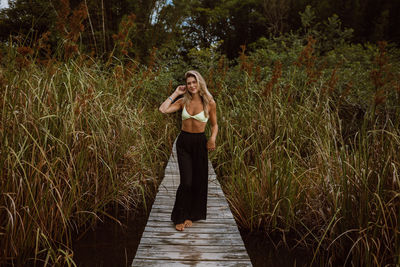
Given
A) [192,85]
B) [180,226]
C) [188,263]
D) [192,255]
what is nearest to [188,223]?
[180,226]

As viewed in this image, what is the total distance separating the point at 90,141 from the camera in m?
3.19

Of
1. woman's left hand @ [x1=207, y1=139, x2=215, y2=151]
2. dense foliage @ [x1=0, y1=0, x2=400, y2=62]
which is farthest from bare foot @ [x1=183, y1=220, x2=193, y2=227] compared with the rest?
dense foliage @ [x1=0, y1=0, x2=400, y2=62]

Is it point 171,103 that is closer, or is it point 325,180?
point 171,103

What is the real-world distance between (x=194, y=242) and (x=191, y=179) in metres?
0.66

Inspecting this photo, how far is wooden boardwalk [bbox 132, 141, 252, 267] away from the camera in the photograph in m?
2.46

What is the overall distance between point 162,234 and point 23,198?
4.20 feet

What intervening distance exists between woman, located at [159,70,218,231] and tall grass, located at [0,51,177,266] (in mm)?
738

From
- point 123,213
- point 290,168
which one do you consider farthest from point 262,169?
point 123,213

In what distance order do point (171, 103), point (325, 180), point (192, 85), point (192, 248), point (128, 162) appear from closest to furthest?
1. point (192, 248)
2. point (192, 85)
3. point (171, 103)
4. point (325, 180)
5. point (128, 162)

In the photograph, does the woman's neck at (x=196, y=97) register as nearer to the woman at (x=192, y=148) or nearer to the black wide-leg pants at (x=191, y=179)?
the woman at (x=192, y=148)

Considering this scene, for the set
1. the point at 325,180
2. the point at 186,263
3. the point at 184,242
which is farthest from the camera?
the point at 325,180

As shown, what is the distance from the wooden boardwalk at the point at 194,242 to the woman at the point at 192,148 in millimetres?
167

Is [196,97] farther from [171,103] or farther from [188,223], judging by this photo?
[188,223]

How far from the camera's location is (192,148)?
3205mm
